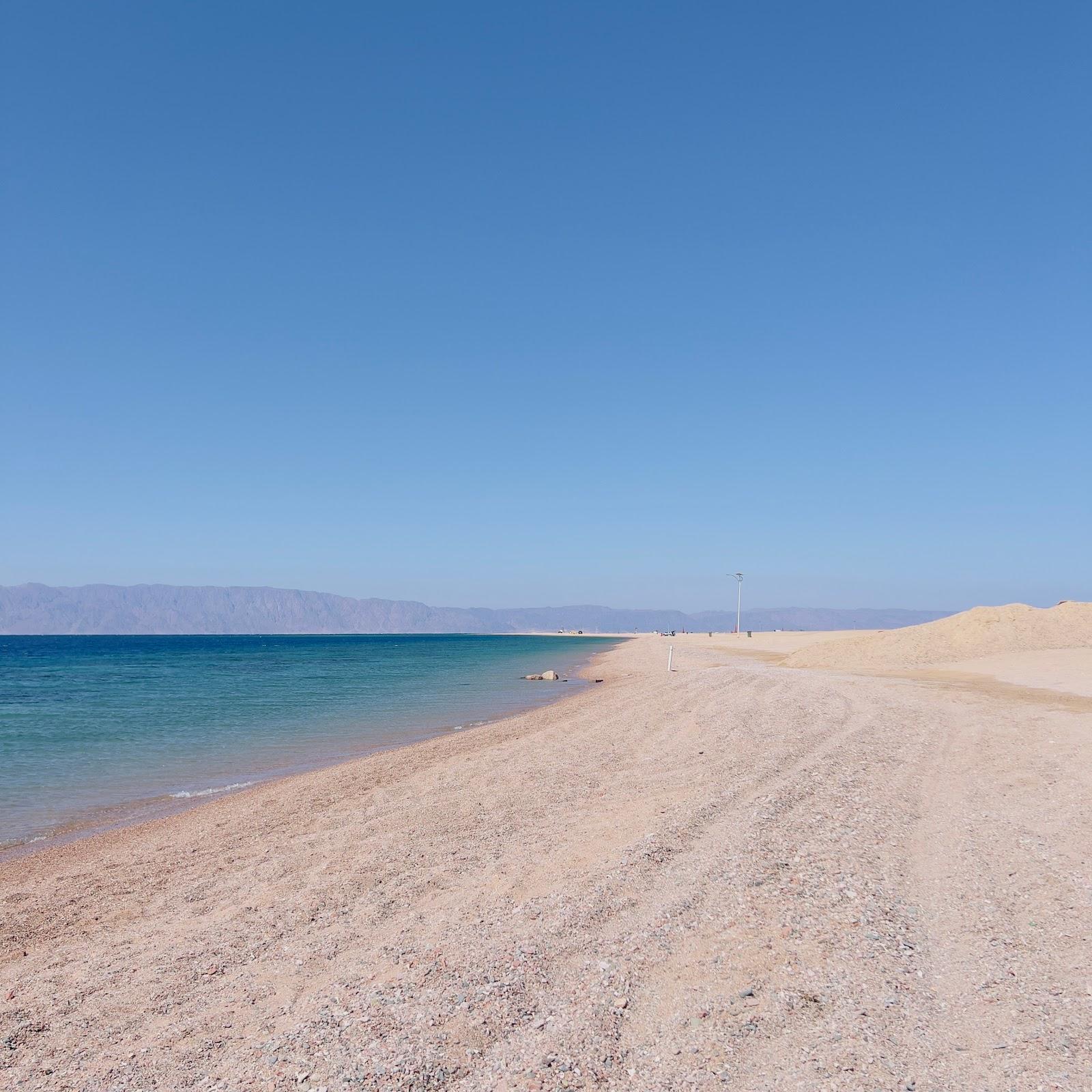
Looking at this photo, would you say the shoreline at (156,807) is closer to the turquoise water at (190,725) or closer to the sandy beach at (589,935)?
the turquoise water at (190,725)

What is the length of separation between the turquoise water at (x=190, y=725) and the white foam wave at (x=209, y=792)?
54mm

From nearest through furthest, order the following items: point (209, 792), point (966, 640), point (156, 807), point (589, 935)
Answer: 1. point (589, 935)
2. point (156, 807)
3. point (209, 792)
4. point (966, 640)

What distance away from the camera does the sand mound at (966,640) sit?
114 feet

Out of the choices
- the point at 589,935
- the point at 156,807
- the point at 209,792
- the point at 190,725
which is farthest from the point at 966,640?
the point at 589,935

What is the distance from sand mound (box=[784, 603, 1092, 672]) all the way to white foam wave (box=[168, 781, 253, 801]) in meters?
28.9

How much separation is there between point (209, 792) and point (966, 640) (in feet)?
116

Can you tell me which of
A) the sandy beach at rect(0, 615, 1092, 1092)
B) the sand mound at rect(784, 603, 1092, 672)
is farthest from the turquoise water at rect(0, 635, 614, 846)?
the sand mound at rect(784, 603, 1092, 672)

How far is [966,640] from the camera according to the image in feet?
117

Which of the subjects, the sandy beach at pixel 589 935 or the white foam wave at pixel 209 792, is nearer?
the sandy beach at pixel 589 935

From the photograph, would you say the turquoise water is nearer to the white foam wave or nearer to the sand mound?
the white foam wave

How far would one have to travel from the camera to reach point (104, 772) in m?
17.0

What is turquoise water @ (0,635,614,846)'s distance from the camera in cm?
1480

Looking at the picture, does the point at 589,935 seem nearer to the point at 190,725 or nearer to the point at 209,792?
the point at 209,792

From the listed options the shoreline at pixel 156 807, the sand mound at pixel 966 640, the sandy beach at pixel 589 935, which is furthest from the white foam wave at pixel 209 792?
the sand mound at pixel 966 640
